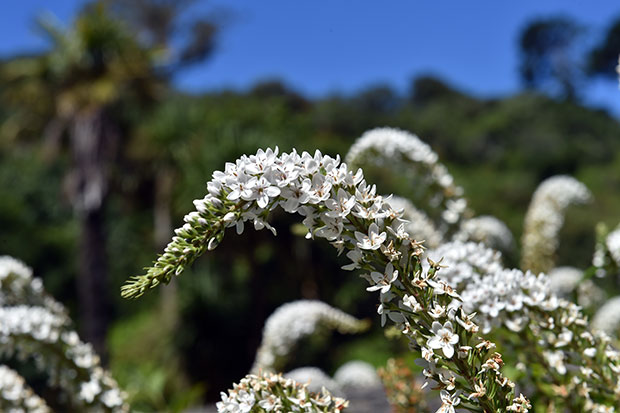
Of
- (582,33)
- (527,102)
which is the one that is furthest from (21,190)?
(582,33)

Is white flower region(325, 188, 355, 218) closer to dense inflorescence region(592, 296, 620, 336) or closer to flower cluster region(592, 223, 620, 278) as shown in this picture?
flower cluster region(592, 223, 620, 278)

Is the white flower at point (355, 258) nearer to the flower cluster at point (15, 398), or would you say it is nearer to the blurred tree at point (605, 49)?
the flower cluster at point (15, 398)

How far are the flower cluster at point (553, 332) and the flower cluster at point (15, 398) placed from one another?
4.64 ft

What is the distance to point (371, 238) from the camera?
46.5 inches

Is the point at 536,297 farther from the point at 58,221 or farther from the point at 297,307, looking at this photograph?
the point at 58,221

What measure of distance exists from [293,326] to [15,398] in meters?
1.43

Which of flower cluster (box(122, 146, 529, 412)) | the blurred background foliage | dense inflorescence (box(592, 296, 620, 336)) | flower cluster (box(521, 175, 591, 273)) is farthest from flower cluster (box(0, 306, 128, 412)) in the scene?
the blurred background foliage

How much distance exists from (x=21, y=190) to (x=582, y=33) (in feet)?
128

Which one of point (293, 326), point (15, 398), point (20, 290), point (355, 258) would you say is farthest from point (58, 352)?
point (355, 258)

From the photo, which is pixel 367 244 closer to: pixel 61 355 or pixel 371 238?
pixel 371 238

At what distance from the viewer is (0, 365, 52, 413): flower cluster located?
2094 millimetres

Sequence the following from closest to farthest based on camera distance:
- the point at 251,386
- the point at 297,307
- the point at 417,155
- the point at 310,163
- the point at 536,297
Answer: the point at 310,163 → the point at 251,386 → the point at 536,297 → the point at 417,155 → the point at 297,307

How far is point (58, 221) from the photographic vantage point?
28.4 meters

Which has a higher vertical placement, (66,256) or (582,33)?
(582,33)
